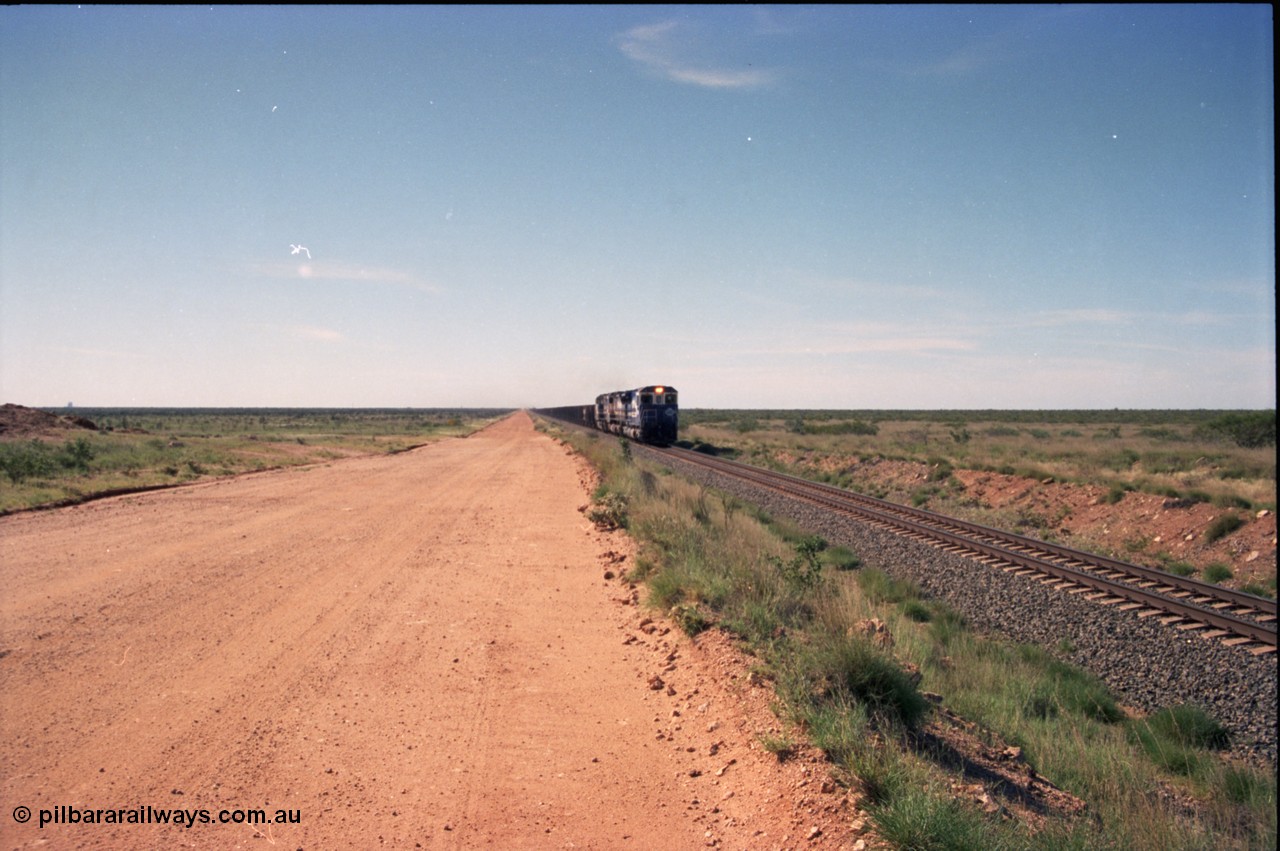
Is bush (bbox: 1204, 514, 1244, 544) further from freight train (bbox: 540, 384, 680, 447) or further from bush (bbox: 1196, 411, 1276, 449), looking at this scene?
freight train (bbox: 540, 384, 680, 447)

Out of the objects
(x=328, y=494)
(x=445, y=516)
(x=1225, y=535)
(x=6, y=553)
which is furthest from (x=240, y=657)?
(x=1225, y=535)

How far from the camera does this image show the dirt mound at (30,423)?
49.2m

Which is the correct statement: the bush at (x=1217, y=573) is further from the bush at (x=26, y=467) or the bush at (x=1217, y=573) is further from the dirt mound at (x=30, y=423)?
the dirt mound at (x=30, y=423)

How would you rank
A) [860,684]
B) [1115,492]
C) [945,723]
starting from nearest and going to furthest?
[860,684] < [945,723] < [1115,492]

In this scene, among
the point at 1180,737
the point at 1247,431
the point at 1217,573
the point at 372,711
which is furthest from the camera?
the point at 1247,431

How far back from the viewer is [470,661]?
8.41m

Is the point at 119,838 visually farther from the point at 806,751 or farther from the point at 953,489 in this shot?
the point at 953,489

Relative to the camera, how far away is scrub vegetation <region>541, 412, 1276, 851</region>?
4.77 metres

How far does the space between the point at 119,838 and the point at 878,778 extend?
187 inches

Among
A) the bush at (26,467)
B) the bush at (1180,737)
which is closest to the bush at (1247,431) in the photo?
the bush at (1180,737)

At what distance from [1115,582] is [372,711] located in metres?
12.6

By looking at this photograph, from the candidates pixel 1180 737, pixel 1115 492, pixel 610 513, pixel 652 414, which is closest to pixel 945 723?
pixel 1180 737

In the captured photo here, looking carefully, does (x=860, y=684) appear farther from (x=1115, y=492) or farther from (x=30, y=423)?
(x=30, y=423)

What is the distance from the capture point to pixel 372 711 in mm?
6883
